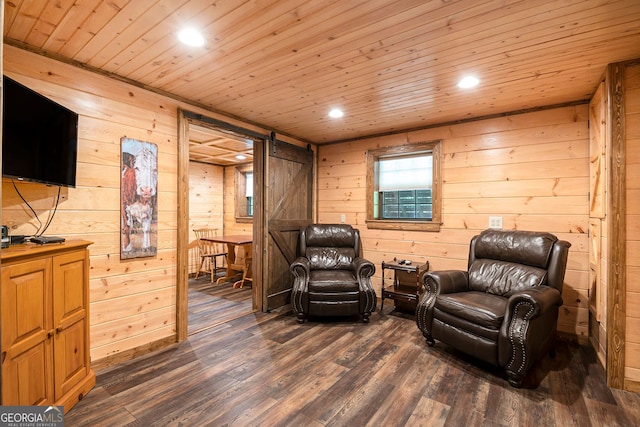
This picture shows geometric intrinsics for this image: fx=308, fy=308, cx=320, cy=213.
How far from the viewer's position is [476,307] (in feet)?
8.50

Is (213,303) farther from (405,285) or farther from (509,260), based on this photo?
(509,260)

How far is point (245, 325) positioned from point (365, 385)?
5.61ft

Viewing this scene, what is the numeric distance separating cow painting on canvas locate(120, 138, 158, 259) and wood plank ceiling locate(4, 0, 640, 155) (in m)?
0.64

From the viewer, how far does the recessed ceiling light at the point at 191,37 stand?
200cm

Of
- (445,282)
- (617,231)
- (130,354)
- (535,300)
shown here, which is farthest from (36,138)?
(617,231)

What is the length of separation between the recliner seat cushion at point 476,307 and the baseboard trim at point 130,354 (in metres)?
2.62

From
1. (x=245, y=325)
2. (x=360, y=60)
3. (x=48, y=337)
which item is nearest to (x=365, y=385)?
(x=245, y=325)

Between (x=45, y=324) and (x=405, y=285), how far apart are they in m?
3.59

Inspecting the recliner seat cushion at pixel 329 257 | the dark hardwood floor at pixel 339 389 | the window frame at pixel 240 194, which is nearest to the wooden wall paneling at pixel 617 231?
the dark hardwood floor at pixel 339 389

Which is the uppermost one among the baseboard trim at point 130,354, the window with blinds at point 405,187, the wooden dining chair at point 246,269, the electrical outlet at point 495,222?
the window with blinds at point 405,187

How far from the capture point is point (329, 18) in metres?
1.88

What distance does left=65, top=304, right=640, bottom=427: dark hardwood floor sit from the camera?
6.57 feet

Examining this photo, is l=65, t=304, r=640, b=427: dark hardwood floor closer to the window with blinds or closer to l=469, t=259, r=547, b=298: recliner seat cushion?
l=469, t=259, r=547, b=298: recliner seat cushion

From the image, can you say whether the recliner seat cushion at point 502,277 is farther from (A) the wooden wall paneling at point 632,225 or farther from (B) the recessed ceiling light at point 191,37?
(B) the recessed ceiling light at point 191,37
